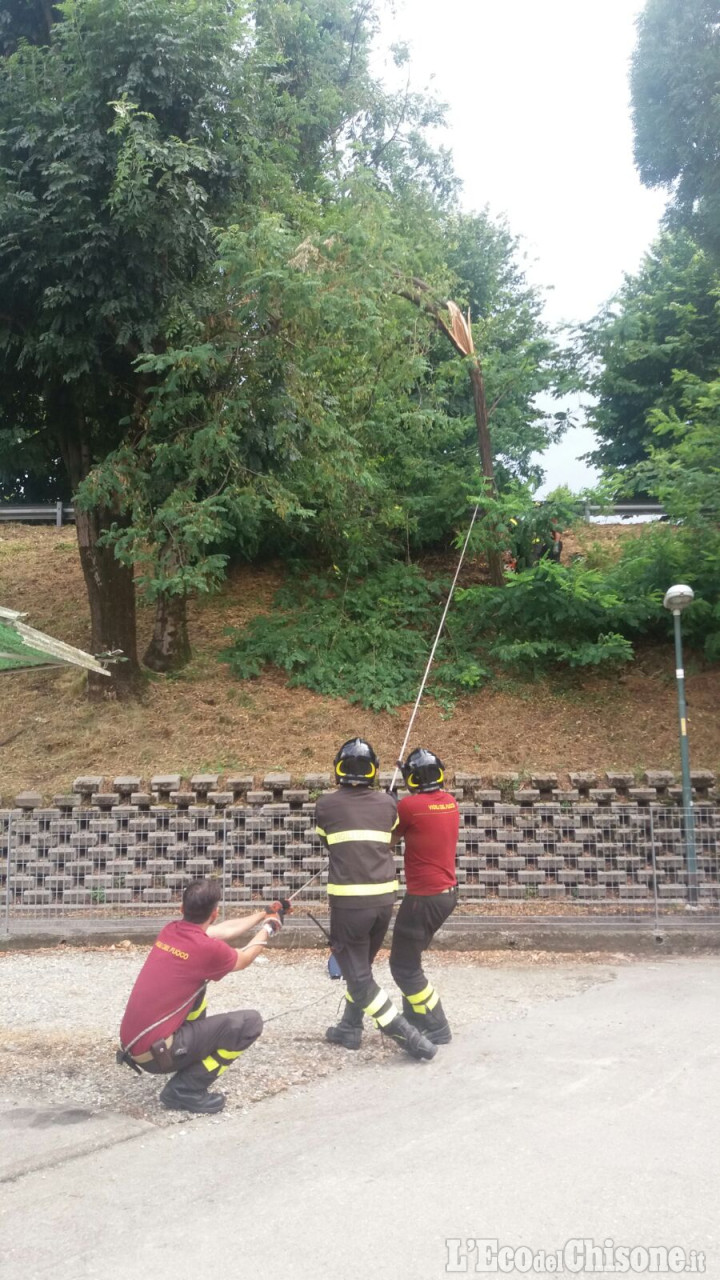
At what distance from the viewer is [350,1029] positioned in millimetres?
6332

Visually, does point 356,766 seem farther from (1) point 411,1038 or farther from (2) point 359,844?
(1) point 411,1038

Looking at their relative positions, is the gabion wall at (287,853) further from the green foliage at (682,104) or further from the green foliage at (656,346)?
the green foliage at (656,346)

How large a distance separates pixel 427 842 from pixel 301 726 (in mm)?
7042

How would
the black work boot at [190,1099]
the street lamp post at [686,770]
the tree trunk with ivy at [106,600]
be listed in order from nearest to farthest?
the black work boot at [190,1099]
the street lamp post at [686,770]
the tree trunk with ivy at [106,600]

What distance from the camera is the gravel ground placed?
5.72 meters

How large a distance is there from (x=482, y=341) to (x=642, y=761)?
746cm

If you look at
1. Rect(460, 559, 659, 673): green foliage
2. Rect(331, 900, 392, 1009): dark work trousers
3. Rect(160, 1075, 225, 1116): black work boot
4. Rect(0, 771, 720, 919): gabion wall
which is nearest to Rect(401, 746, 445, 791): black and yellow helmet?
Rect(331, 900, 392, 1009): dark work trousers

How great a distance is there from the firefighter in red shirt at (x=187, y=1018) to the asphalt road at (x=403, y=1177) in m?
0.25

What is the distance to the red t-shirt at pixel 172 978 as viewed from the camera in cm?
504

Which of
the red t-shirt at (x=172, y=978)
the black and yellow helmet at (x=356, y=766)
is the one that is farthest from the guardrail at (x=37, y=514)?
the red t-shirt at (x=172, y=978)

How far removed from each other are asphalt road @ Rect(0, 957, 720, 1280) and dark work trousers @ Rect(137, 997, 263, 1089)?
258 mm

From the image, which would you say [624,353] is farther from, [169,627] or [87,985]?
[87,985]

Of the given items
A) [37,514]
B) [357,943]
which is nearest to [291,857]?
[357,943]

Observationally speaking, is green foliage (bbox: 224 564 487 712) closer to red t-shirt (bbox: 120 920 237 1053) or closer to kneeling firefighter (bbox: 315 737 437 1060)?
kneeling firefighter (bbox: 315 737 437 1060)
